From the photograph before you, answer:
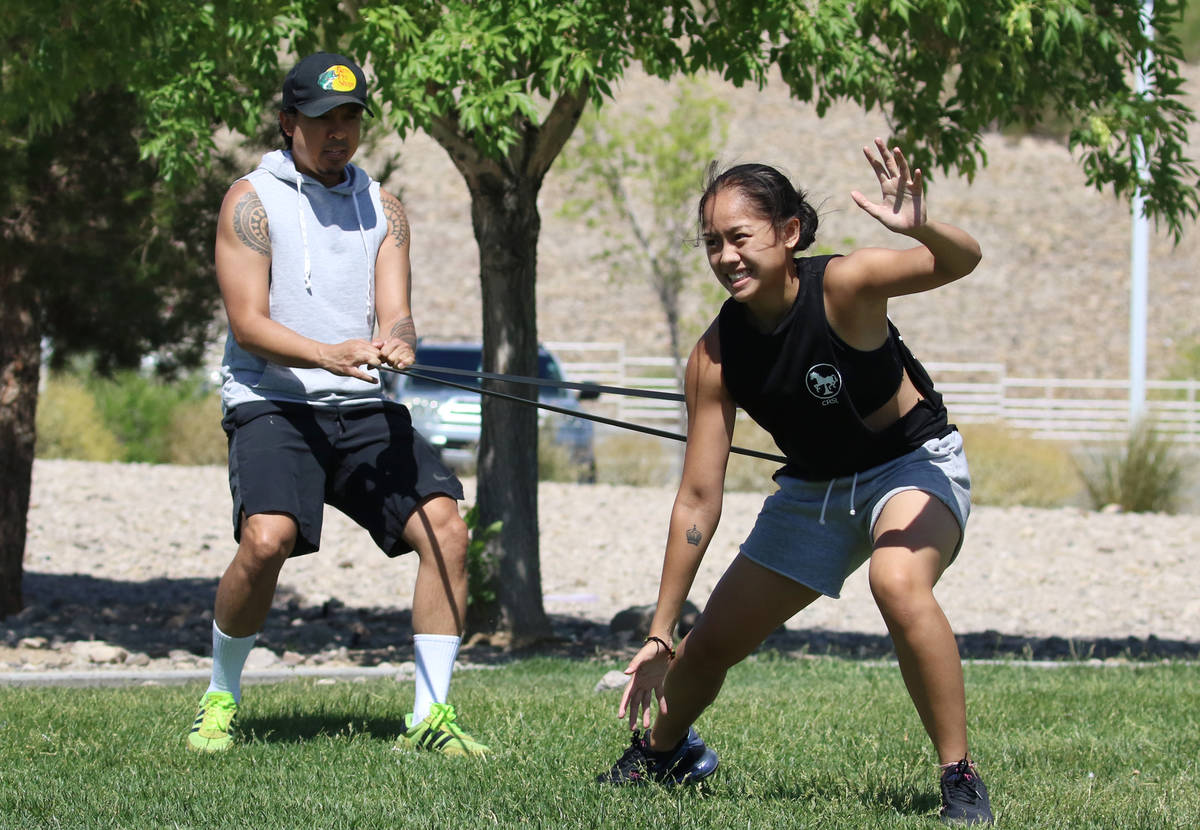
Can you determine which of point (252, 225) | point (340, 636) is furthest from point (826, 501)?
point (340, 636)

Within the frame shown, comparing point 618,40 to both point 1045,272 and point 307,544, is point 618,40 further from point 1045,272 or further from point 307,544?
point 1045,272

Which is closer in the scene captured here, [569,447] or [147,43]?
[147,43]

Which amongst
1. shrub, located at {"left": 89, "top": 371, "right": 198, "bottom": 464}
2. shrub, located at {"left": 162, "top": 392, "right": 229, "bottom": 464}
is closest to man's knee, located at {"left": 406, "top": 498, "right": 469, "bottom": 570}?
shrub, located at {"left": 162, "top": 392, "right": 229, "bottom": 464}

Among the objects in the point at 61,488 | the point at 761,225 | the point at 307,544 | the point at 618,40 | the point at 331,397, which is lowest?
the point at 61,488

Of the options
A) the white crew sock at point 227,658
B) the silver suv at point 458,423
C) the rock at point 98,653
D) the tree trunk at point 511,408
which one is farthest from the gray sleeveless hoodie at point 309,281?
the silver suv at point 458,423

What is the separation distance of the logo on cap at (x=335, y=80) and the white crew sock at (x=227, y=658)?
5.39 ft

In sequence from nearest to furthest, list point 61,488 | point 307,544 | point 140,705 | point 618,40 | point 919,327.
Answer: point 307,544, point 140,705, point 618,40, point 61,488, point 919,327

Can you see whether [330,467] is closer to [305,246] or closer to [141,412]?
[305,246]

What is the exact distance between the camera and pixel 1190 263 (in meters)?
48.0

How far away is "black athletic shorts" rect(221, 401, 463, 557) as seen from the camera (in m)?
4.11

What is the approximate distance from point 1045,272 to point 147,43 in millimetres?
43839

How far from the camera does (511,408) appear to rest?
25.4ft

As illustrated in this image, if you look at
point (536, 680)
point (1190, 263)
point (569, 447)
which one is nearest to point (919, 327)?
point (1190, 263)

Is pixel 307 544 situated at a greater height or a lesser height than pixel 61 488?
greater
